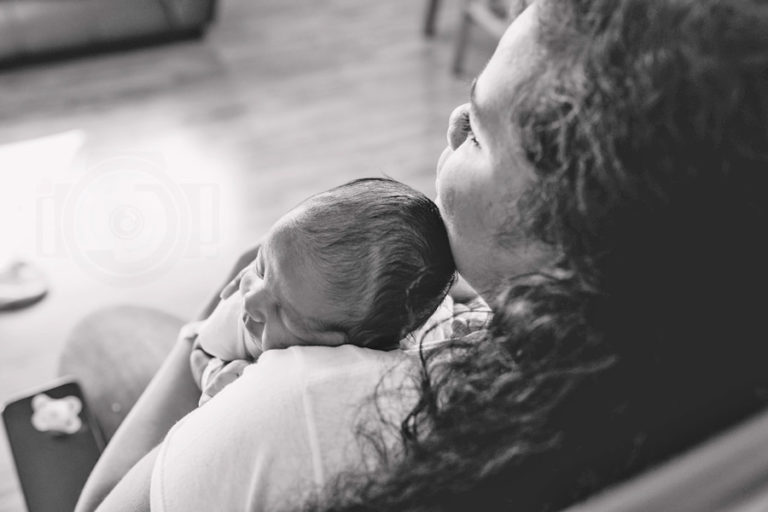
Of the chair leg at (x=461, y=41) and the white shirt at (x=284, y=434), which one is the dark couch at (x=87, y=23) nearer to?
the chair leg at (x=461, y=41)

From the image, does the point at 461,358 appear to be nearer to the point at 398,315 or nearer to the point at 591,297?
the point at 591,297

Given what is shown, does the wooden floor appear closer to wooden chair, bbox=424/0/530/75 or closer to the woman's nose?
wooden chair, bbox=424/0/530/75

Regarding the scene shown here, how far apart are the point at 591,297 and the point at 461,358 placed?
0.41 ft

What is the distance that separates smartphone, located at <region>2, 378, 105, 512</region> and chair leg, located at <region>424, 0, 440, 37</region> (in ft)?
7.72

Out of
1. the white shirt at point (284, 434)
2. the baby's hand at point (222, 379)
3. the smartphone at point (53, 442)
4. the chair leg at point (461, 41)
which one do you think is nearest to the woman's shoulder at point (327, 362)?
the white shirt at point (284, 434)

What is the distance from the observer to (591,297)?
610 mm

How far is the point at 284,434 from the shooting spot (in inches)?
28.3

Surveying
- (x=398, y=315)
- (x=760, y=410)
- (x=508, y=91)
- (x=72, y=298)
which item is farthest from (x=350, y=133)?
(x=760, y=410)

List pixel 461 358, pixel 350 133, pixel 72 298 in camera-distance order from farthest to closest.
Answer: pixel 350 133 < pixel 72 298 < pixel 461 358

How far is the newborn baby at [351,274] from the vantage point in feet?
3.07

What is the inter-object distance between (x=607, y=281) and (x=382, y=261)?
0.37m

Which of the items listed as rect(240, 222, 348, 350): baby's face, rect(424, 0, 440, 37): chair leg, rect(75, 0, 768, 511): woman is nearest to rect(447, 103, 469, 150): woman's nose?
rect(75, 0, 768, 511): woman

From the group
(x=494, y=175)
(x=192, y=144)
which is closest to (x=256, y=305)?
(x=494, y=175)

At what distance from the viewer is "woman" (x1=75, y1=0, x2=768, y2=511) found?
0.56m
